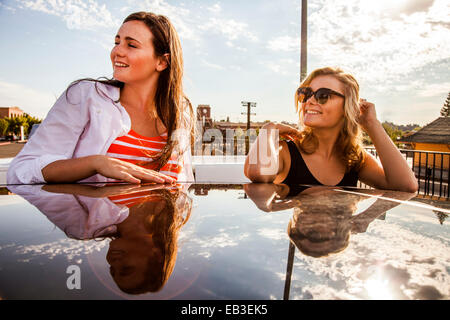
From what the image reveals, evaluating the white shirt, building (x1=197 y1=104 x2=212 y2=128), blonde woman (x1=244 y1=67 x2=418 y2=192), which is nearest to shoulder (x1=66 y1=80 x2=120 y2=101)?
the white shirt

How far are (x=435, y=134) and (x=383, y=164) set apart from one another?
36705 millimetres

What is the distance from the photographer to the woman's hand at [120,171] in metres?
1.10

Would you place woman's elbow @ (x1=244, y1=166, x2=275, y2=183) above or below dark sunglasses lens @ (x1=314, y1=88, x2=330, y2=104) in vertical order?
below

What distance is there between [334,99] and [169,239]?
6.27ft

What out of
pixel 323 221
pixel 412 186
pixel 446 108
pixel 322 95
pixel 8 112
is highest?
pixel 8 112

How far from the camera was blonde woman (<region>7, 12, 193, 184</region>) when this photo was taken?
1.18m

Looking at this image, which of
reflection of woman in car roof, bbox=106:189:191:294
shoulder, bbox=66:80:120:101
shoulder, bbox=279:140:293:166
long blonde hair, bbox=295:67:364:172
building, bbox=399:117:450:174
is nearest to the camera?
reflection of woman in car roof, bbox=106:189:191:294

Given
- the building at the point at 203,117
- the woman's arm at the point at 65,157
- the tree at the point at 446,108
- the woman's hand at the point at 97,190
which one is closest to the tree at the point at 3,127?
the building at the point at 203,117

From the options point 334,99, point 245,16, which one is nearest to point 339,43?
point 245,16

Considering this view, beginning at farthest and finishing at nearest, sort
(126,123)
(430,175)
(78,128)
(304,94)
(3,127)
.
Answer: (3,127) < (430,175) < (304,94) < (126,123) < (78,128)

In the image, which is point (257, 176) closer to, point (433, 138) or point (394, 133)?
point (433, 138)

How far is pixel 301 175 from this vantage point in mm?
2016

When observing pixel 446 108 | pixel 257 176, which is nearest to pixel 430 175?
pixel 257 176

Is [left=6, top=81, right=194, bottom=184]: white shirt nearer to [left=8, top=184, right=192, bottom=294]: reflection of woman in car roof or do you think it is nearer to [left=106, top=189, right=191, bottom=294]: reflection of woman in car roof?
[left=8, top=184, right=192, bottom=294]: reflection of woman in car roof
